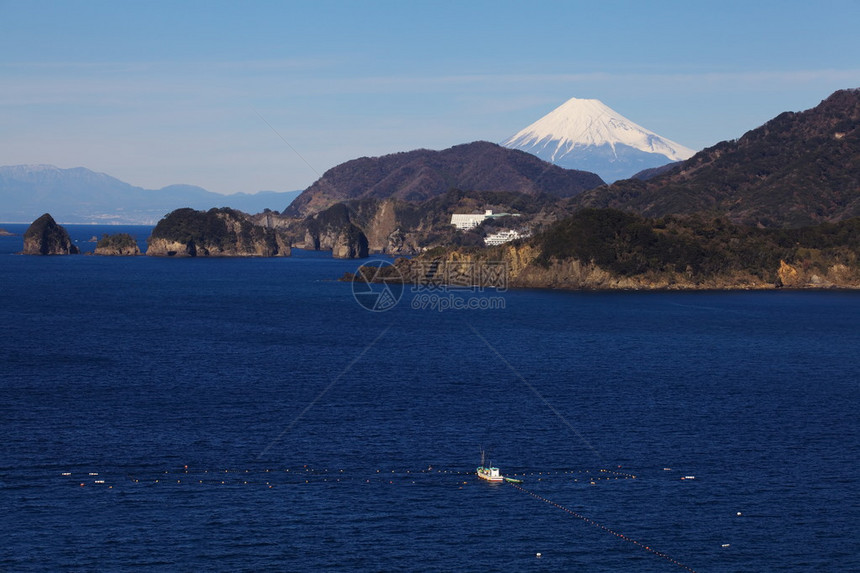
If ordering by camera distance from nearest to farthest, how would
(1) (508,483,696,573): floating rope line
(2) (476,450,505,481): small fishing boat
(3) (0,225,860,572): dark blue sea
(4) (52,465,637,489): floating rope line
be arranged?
(1) (508,483,696,573): floating rope line < (3) (0,225,860,572): dark blue sea < (4) (52,465,637,489): floating rope line < (2) (476,450,505,481): small fishing boat

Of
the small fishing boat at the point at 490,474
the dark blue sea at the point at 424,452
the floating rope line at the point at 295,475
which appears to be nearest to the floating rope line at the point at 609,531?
the dark blue sea at the point at 424,452

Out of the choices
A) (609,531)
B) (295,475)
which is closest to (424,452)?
(295,475)

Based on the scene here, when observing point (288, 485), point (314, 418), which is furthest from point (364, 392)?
point (288, 485)

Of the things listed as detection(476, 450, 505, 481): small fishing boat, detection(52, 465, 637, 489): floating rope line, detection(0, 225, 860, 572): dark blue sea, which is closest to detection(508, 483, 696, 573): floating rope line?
detection(0, 225, 860, 572): dark blue sea

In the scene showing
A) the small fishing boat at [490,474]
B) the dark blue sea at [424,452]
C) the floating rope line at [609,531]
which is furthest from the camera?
the small fishing boat at [490,474]

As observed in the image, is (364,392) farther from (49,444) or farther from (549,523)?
(549,523)

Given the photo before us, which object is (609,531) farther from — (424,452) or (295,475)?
(295,475)

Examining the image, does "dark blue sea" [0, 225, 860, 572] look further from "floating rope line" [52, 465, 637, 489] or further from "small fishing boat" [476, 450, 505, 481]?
"small fishing boat" [476, 450, 505, 481]

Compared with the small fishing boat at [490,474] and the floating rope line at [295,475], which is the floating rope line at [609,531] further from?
the floating rope line at [295,475]
